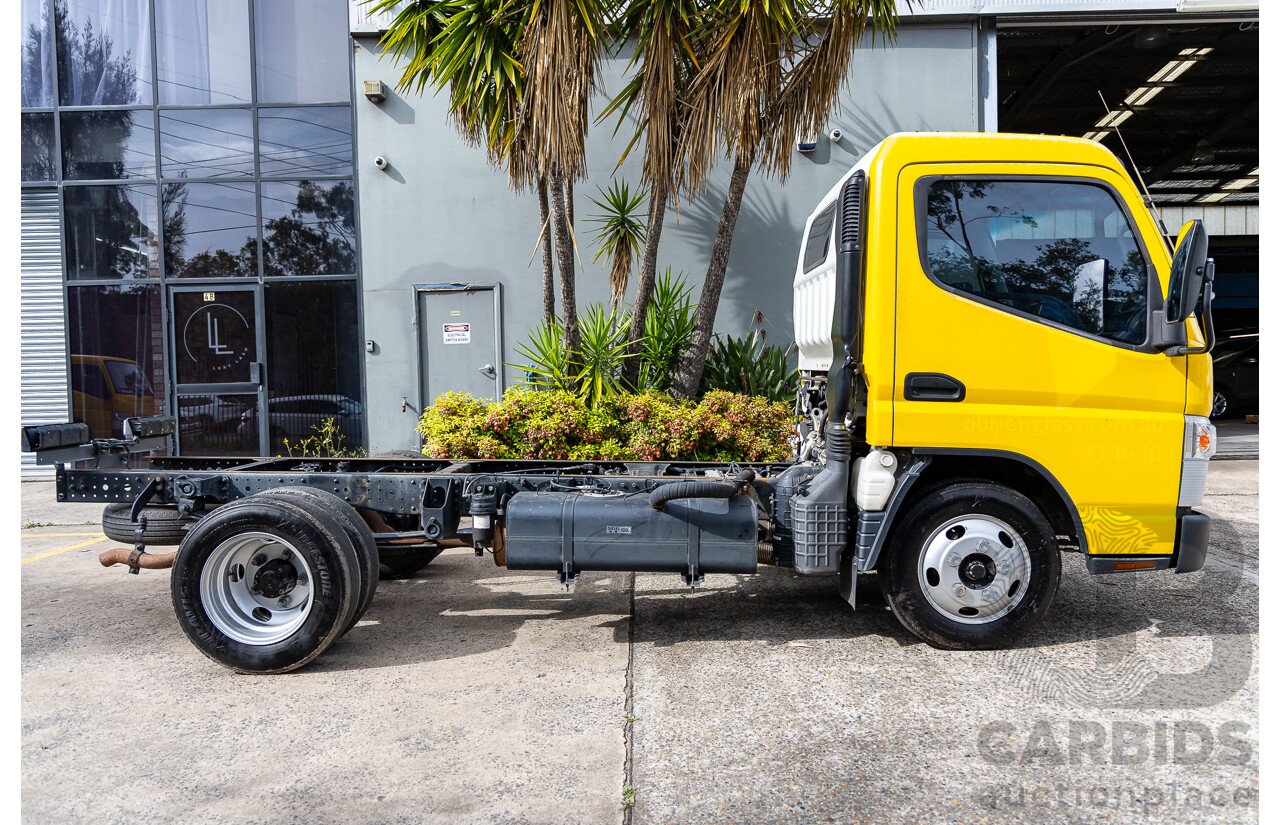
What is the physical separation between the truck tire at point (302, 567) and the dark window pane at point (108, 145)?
28.5 ft

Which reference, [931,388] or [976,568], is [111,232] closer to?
[931,388]

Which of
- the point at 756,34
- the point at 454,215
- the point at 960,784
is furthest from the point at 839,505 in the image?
the point at 454,215

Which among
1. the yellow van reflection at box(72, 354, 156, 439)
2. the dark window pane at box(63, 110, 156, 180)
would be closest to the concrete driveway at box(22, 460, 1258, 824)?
the yellow van reflection at box(72, 354, 156, 439)

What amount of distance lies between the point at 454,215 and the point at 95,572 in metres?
5.74

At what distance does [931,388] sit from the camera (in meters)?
3.75

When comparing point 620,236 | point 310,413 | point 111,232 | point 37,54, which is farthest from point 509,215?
point 37,54

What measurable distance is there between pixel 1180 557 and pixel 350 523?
435cm

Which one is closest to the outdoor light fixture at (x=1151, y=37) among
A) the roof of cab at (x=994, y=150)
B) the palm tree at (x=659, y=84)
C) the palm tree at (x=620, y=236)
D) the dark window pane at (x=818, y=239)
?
the palm tree at (x=659, y=84)

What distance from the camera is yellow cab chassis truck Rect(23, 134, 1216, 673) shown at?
12.2 ft

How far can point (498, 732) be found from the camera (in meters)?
3.11

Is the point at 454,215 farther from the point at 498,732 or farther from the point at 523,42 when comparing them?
the point at 498,732

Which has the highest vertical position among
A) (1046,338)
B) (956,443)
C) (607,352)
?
(607,352)

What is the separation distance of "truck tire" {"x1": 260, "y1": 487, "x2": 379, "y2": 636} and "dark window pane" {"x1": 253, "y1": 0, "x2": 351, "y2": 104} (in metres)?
7.60

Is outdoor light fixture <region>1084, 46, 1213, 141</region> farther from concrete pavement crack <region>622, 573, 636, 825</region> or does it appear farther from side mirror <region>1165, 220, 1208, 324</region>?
concrete pavement crack <region>622, 573, 636, 825</region>
